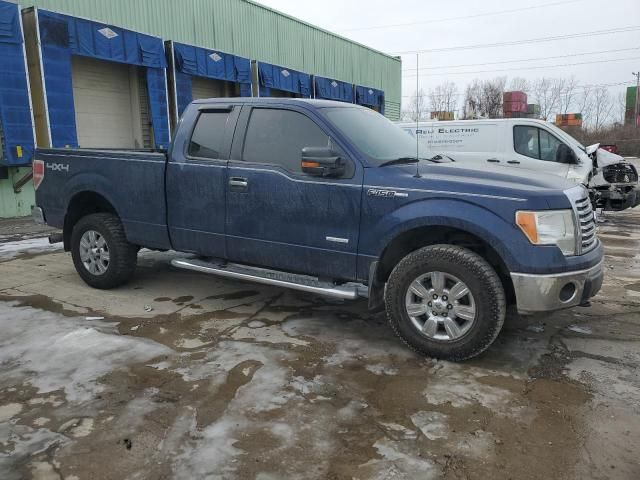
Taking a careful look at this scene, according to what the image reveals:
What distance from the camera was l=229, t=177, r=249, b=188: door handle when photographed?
464 cm

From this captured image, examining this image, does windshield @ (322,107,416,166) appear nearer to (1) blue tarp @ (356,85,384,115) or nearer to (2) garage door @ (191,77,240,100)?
(2) garage door @ (191,77,240,100)

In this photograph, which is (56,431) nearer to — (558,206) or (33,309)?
(33,309)

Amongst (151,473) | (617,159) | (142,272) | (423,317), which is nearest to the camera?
(151,473)

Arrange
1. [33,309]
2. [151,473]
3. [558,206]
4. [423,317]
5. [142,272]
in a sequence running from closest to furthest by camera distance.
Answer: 1. [151,473]
2. [558,206]
3. [423,317]
4. [33,309]
5. [142,272]

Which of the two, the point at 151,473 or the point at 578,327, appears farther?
the point at 578,327

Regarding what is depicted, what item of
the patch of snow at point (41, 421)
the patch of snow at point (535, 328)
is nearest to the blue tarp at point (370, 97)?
the patch of snow at point (535, 328)

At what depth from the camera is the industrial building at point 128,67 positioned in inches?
459

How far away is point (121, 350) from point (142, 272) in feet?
8.75

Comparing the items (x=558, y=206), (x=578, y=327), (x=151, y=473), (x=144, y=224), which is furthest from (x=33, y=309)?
(x=578, y=327)

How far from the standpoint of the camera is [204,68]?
16.4 m

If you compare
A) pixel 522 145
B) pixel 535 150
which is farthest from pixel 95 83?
pixel 535 150

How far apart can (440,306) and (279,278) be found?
1.43 metres

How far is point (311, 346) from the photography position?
4.20 m

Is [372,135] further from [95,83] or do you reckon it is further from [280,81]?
[280,81]
